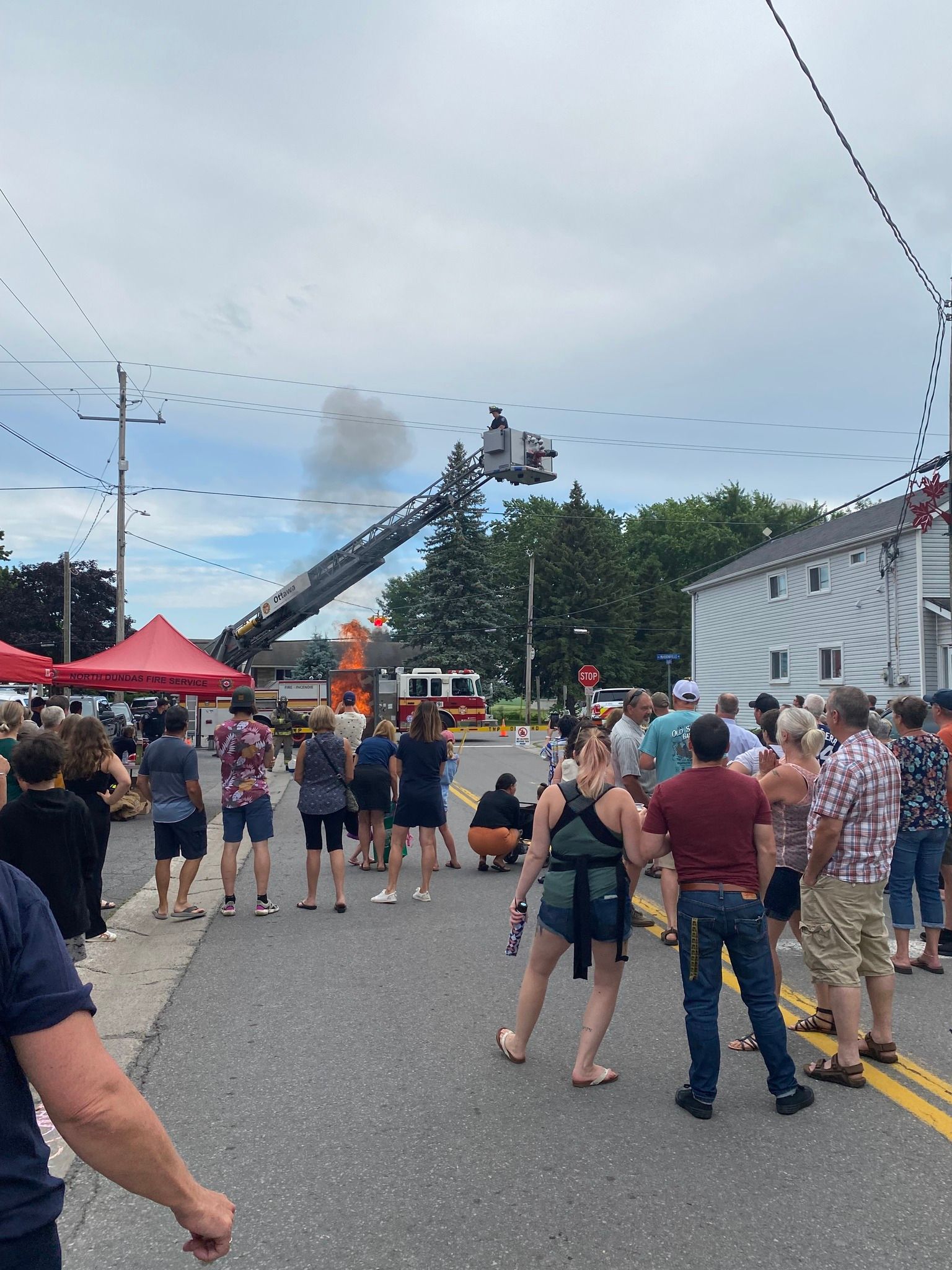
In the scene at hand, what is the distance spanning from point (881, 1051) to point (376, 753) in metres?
5.98

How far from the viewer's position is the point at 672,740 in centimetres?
823

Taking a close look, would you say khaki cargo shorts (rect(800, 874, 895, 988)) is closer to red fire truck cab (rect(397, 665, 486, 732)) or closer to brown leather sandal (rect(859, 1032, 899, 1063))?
brown leather sandal (rect(859, 1032, 899, 1063))

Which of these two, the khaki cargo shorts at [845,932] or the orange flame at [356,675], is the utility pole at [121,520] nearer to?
the orange flame at [356,675]

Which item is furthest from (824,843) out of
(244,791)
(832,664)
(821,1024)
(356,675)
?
(356,675)

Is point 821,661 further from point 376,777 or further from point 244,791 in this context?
point 244,791

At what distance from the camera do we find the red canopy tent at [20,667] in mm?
13737

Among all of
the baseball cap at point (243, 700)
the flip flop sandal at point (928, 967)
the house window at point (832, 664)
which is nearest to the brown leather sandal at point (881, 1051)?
the flip flop sandal at point (928, 967)

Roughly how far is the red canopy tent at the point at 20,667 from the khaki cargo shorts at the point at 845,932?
11.8 meters

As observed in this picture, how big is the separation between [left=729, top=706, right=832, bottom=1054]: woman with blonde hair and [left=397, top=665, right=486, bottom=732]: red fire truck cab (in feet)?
111

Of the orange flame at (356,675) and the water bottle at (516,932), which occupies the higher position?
the orange flame at (356,675)

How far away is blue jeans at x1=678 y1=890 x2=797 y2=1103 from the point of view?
4531 millimetres

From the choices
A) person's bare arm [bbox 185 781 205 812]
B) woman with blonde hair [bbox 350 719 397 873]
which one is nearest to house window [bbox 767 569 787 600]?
woman with blonde hair [bbox 350 719 397 873]

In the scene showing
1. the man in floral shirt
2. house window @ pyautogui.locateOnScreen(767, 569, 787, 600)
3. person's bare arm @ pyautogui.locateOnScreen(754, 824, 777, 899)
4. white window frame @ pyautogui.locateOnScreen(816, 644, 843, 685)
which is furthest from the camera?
house window @ pyautogui.locateOnScreen(767, 569, 787, 600)

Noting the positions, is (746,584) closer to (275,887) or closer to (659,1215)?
(275,887)
